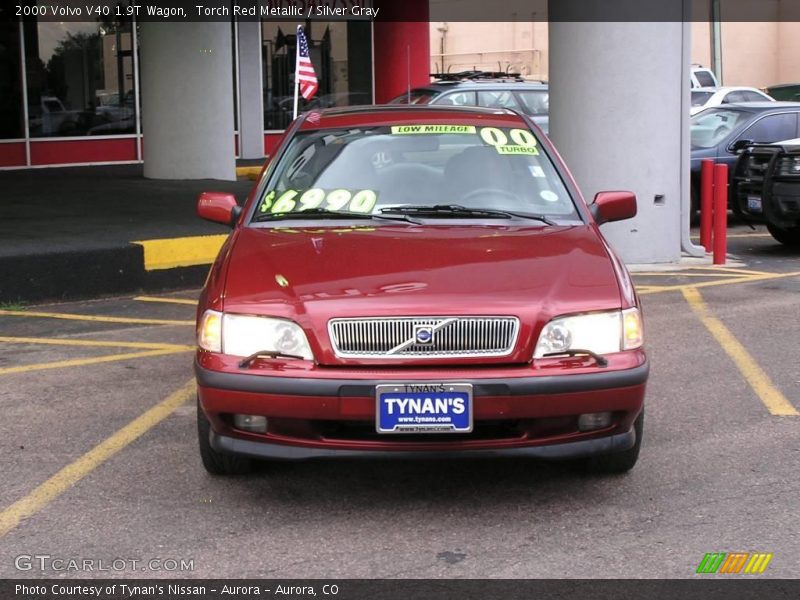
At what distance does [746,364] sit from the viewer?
7.31 metres

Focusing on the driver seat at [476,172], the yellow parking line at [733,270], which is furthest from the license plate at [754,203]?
the driver seat at [476,172]

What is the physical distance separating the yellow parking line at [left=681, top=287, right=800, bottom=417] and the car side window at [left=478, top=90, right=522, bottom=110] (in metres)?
8.65

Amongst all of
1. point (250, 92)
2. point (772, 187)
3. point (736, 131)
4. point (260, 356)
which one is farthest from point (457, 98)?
point (260, 356)

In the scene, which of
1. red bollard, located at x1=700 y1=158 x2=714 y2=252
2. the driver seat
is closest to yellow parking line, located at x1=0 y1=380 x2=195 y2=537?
the driver seat

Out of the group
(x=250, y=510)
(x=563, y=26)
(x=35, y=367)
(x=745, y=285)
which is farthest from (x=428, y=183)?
(x=563, y=26)

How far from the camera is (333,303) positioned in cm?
447

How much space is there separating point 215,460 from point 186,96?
11.9m

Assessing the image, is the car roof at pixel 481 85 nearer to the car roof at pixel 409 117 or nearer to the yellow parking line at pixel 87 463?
Answer: the car roof at pixel 409 117

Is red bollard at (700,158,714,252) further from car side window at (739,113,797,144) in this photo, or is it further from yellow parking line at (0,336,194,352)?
yellow parking line at (0,336,194,352)

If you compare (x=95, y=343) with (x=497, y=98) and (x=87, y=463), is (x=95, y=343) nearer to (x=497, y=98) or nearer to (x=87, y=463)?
(x=87, y=463)

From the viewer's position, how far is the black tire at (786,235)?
12.8 meters

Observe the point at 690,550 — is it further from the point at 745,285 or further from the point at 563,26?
the point at 563,26

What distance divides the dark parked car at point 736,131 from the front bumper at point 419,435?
10.4 m
